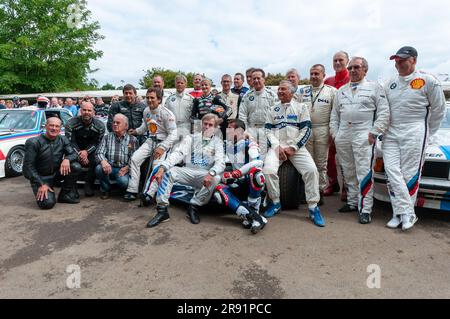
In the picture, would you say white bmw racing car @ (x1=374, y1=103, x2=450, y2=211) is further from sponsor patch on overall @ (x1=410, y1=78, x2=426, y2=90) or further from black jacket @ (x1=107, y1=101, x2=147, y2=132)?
black jacket @ (x1=107, y1=101, x2=147, y2=132)

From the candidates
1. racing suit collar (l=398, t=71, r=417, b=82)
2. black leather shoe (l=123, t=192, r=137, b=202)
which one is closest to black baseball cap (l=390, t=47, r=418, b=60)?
racing suit collar (l=398, t=71, r=417, b=82)

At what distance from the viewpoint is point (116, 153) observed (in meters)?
5.02

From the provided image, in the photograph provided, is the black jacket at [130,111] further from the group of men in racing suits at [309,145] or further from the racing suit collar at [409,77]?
the racing suit collar at [409,77]

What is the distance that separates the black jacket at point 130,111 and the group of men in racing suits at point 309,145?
51 centimetres

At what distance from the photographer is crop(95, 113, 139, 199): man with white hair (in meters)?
4.94

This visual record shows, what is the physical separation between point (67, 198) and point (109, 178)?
0.68m

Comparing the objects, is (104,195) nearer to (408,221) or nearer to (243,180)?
(243,180)

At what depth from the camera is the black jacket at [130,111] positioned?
539 cm

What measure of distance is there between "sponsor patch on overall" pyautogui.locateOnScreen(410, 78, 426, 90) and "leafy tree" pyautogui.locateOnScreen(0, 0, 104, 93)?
23862mm

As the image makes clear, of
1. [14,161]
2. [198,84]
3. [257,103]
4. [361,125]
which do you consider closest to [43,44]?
[14,161]

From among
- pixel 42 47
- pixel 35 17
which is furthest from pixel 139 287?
pixel 35 17

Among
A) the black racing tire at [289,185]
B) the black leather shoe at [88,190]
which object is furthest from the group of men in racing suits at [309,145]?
the black leather shoe at [88,190]

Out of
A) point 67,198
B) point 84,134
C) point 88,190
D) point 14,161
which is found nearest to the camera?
point 67,198
